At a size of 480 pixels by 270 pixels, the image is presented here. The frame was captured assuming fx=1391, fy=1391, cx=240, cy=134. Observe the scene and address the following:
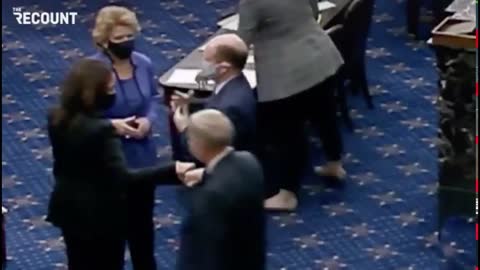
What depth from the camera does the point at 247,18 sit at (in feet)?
25.0

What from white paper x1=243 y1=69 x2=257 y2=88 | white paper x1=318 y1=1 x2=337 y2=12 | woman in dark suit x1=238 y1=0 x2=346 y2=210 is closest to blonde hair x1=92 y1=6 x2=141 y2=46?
woman in dark suit x1=238 y1=0 x2=346 y2=210

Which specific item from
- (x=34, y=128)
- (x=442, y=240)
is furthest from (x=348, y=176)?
(x=34, y=128)

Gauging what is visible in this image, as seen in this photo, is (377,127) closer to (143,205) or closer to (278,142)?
(278,142)

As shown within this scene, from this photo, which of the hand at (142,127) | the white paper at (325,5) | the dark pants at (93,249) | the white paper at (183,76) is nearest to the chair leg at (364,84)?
the white paper at (325,5)

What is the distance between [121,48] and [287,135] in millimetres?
1825

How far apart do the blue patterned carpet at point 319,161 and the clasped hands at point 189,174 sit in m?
1.53

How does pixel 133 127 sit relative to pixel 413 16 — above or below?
above

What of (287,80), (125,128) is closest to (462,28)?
(287,80)

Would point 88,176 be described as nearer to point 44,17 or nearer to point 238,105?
point 238,105

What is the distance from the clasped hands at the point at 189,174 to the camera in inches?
228

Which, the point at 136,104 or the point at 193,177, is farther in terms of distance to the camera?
the point at 136,104

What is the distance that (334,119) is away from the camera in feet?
27.7

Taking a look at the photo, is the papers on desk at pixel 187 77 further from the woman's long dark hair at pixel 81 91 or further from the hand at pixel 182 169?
the woman's long dark hair at pixel 81 91

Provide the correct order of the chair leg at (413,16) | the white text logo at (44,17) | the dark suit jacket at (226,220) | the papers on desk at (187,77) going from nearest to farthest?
1. the dark suit jacket at (226,220)
2. the papers on desk at (187,77)
3. the chair leg at (413,16)
4. the white text logo at (44,17)
